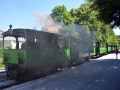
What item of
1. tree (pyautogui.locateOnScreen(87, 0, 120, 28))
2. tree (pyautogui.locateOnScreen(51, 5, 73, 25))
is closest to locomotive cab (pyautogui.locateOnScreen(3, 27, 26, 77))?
tree (pyautogui.locateOnScreen(87, 0, 120, 28))

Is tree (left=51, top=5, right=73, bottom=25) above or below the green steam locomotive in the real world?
above

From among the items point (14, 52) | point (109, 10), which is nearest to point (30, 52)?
point (14, 52)

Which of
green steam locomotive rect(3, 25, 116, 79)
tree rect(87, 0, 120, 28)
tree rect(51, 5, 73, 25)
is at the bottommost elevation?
green steam locomotive rect(3, 25, 116, 79)

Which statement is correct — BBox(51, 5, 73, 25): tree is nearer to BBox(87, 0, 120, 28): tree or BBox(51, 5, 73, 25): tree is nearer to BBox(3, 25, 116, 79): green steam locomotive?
BBox(3, 25, 116, 79): green steam locomotive

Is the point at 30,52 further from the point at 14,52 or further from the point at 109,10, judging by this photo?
the point at 109,10

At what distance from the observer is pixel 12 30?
9656 mm

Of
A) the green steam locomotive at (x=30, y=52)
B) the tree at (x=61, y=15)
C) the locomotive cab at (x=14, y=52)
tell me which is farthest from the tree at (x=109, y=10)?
the tree at (x=61, y=15)

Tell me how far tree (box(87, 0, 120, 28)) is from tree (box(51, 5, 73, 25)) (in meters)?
27.6

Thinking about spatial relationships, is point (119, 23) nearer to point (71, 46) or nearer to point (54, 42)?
point (54, 42)

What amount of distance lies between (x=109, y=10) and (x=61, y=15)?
31506 millimetres

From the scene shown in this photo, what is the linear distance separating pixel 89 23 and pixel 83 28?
8.62ft

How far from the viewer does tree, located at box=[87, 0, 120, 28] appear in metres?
8.94

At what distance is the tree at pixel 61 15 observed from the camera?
37.6m

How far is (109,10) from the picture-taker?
30.3 ft
